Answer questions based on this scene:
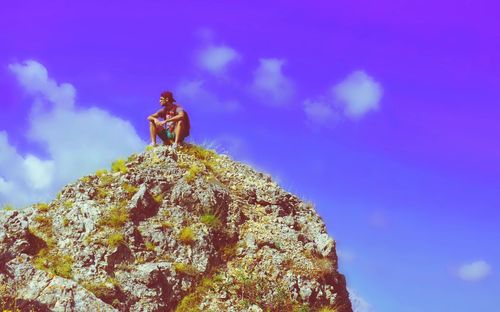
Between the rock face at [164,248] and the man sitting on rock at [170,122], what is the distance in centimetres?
85

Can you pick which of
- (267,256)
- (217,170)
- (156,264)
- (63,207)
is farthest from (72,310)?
(217,170)

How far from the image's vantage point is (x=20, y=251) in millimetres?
18031

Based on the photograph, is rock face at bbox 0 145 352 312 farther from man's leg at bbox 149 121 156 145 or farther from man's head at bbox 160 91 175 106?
man's head at bbox 160 91 175 106

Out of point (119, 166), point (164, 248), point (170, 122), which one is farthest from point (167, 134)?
point (164, 248)

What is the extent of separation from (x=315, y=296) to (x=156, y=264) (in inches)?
201

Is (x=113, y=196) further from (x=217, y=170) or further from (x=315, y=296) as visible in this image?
(x=315, y=296)

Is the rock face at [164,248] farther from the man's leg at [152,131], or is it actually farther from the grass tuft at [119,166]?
the man's leg at [152,131]

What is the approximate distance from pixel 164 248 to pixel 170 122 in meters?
5.73

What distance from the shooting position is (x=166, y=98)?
74.1 feet

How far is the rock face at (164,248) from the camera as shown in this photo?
17.4 meters

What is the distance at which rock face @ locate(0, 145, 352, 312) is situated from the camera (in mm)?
17375

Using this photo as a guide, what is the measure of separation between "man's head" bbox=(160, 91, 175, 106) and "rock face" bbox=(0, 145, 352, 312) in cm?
195

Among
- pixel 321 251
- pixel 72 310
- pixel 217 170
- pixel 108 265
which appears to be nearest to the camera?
pixel 72 310

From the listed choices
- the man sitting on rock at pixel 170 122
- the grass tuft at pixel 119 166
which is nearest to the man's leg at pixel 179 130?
the man sitting on rock at pixel 170 122
